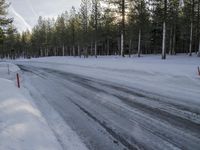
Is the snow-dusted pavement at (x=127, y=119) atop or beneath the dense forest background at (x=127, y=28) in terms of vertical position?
beneath

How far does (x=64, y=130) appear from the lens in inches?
250

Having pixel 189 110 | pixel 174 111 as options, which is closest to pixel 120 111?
pixel 174 111

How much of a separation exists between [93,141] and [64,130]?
1.14m

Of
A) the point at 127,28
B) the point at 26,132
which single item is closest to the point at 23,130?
the point at 26,132

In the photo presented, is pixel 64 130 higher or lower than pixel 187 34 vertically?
lower

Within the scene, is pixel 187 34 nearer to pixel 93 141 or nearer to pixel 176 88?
pixel 176 88

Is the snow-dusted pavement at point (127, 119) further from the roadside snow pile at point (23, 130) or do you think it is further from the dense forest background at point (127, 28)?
the dense forest background at point (127, 28)

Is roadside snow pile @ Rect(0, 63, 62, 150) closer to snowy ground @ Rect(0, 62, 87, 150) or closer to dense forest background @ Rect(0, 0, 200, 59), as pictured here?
snowy ground @ Rect(0, 62, 87, 150)

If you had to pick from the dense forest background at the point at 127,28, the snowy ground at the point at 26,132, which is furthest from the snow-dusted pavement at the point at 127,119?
the dense forest background at the point at 127,28

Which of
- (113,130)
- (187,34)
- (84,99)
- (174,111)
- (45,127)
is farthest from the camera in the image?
(187,34)

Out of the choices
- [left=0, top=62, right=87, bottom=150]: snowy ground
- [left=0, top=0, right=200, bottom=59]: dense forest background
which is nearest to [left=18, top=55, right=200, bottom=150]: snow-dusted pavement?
[left=0, top=62, right=87, bottom=150]: snowy ground

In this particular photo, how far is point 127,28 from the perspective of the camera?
48344mm

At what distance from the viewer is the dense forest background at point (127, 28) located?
119 feet

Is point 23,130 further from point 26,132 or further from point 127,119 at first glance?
point 127,119
